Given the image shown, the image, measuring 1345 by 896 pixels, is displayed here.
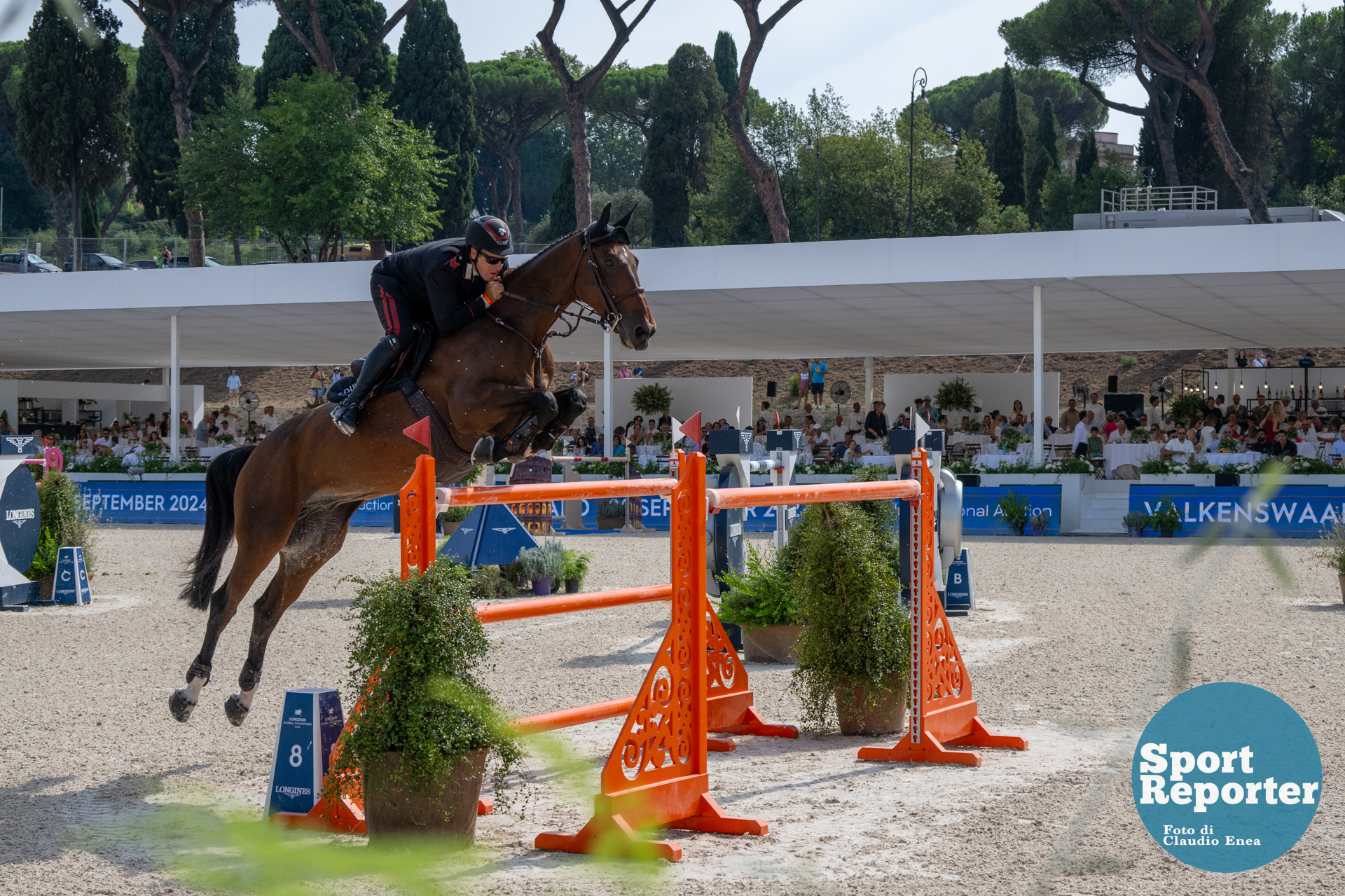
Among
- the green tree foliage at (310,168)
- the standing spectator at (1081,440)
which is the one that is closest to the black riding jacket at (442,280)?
the standing spectator at (1081,440)

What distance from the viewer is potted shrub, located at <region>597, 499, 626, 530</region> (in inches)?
746

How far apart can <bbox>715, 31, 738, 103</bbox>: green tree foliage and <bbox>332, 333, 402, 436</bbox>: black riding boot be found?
48.6 metres

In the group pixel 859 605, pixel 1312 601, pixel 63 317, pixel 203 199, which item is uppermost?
pixel 203 199

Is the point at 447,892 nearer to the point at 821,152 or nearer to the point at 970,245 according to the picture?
the point at 970,245

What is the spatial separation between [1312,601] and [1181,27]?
2355cm

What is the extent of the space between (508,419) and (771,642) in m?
3.67

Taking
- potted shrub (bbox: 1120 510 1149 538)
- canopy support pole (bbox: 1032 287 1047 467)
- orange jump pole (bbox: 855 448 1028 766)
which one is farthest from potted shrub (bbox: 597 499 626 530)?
orange jump pole (bbox: 855 448 1028 766)

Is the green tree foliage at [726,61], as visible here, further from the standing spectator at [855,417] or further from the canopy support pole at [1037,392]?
the canopy support pole at [1037,392]

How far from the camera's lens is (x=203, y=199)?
32.8 m

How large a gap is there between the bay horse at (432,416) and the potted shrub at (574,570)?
Result: 5.53 meters

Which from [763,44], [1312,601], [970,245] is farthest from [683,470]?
[763,44]

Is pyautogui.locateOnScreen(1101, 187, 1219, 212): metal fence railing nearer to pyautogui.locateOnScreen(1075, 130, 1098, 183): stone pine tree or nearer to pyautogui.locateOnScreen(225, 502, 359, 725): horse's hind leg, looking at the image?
pyautogui.locateOnScreen(1075, 130, 1098, 183): stone pine tree

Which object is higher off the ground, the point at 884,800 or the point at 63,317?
the point at 63,317

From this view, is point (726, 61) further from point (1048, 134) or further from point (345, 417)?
point (345, 417)
